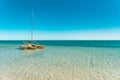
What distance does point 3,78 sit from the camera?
8.30 m

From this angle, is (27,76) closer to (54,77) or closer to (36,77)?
(36,77)

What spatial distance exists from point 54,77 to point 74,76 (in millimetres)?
1180

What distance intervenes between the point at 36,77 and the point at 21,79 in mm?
851

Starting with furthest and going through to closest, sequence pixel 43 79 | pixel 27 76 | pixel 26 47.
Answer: pixel 26 47, pixel 27 76, pixel 43 79

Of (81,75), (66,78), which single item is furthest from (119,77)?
(66,78)

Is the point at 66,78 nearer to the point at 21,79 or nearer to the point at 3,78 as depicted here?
the point at 21,79

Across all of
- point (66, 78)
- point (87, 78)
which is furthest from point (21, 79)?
point (87, 78)

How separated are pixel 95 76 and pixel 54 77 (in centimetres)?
240

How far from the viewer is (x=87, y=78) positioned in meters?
8.44

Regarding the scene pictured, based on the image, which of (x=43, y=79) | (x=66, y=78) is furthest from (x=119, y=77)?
(x=43, y=79)

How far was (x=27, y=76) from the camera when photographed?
8742mm

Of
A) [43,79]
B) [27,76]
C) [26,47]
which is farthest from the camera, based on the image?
[26,47]

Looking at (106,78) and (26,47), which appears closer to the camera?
(106,78)

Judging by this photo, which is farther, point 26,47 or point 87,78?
point 26,47
